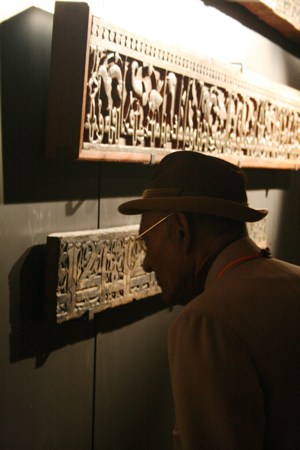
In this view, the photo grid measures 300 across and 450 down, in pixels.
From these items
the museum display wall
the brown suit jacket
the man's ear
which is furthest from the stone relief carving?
the brown suit jacket

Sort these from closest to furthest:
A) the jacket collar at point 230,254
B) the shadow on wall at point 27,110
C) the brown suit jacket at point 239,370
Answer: the brown suit jacket at point 239,370
the jacket collar at point 230,254
the shadow on wall at point 27,110

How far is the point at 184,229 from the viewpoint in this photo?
137 centimetres

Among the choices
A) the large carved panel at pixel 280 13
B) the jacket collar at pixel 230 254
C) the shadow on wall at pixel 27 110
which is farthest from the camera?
the large carved panel at pixel 280 13

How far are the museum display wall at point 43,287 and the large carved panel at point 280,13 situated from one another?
167mm

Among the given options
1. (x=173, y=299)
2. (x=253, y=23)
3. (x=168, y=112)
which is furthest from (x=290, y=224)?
(x=173, y=299)

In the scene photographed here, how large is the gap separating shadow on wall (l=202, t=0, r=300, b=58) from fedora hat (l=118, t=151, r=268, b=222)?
1750mm

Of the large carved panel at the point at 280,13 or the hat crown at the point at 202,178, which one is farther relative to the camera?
the large carved panel at the point at 280,13

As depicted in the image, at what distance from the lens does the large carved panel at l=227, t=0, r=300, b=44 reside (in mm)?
3061

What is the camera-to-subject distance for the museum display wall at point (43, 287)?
5.83 feet

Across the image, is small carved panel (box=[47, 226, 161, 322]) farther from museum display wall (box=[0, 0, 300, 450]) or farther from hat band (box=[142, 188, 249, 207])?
hat band (box=[142, 188, 249, 207])

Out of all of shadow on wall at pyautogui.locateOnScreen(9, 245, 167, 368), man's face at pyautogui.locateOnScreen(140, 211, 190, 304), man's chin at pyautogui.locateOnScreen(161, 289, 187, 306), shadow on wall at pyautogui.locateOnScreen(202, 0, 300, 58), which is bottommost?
shadow on wall at pyautogui.locateOnScreen(9, 245, 167, 368)

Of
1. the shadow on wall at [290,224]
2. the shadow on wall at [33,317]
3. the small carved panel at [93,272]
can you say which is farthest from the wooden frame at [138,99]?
the shadow on wall at [290,224]

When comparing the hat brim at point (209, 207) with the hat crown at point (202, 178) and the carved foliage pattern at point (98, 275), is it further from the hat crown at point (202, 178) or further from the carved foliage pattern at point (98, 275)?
the carved foliage pattern at point (98, 275)

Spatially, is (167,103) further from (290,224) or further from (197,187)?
(290,224)
